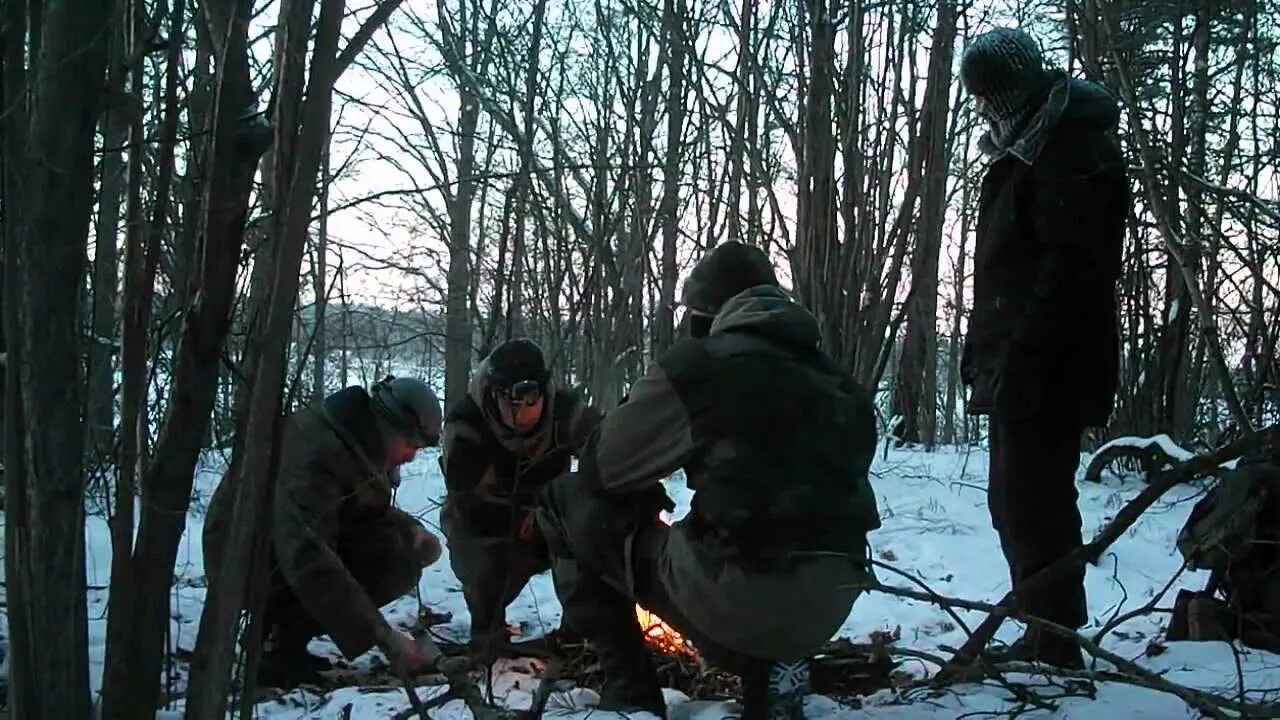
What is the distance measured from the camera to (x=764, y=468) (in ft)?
7.64

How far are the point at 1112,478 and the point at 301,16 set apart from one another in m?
5.73

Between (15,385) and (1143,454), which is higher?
(15,385)

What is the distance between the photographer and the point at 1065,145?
292 cm

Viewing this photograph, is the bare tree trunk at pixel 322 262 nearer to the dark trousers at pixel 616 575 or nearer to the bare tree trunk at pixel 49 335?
the bare tree trunk at pixel 49 335

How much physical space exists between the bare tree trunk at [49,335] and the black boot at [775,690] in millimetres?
1354

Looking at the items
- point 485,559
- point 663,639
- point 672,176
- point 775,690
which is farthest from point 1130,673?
point 672,176

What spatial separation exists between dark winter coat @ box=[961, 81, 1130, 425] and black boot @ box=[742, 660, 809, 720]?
0.98m

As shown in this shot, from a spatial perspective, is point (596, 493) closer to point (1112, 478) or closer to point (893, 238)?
point (893, 238)

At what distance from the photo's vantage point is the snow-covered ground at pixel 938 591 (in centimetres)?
256

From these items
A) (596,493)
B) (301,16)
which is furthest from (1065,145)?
(301,16)

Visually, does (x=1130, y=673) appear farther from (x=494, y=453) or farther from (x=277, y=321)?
(x=494, y=453)

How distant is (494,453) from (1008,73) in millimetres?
2088

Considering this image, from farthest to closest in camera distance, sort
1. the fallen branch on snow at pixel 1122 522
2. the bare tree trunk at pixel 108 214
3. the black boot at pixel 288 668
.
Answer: the black boot at pixel 288 668
the fallen branch on snow at pixel 1122 522
the bare tree trunk at pixel 108 214

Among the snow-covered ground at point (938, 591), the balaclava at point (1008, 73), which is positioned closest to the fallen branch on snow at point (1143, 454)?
the snow-covered ground at point (938, 591)
